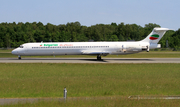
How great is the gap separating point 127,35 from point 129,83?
10805 centimetres

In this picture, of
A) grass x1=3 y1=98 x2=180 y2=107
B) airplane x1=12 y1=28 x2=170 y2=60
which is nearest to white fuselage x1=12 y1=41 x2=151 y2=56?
airplane x1=12 y1=28 x2=170 y2=60

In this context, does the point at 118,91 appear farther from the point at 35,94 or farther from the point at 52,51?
the point at 52,51

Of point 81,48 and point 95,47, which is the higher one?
point 95,47

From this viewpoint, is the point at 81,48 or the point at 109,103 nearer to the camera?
the point at 109,103

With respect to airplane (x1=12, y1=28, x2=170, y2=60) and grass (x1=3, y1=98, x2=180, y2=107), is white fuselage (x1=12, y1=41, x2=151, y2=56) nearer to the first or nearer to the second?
airplane (x1=12, y1=28, x2=170, y2=60)

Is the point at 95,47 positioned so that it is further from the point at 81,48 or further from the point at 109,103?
the point at 109,103

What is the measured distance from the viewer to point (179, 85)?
15211 millimetres

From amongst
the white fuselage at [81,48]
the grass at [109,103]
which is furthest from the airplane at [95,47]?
the grass at [109,103]

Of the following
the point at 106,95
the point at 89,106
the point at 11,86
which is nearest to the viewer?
the point at 89,106

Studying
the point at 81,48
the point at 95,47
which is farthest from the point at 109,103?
the point at 95,47

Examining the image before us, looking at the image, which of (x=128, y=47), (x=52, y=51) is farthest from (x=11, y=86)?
(x=128, y=47)

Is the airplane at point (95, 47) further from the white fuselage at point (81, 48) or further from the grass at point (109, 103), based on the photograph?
the grass at point (109, 103)

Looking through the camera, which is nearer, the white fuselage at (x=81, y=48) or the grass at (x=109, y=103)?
the grass at (x=109, y=103)

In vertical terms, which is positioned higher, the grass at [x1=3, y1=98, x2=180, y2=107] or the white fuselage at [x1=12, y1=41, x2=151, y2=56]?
the white fuselage at [x1=12, y1=41, x2=151, y2=56]
